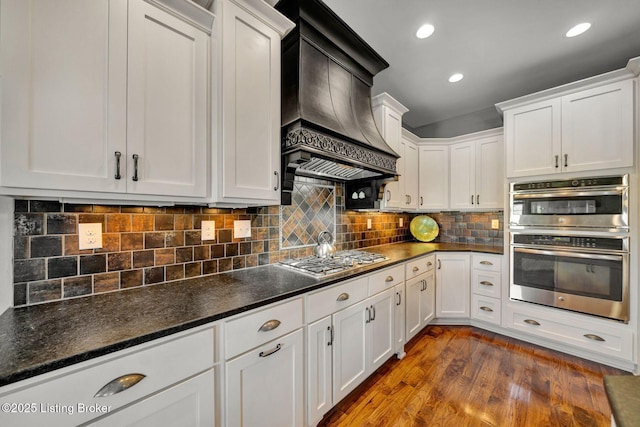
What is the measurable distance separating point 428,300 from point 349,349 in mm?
1482

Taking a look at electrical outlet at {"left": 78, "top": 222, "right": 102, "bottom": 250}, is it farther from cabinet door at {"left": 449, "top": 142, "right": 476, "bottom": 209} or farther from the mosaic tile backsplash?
cabinet door at {"left": 449, "top": 142, "right": 476, "bottom": 209}

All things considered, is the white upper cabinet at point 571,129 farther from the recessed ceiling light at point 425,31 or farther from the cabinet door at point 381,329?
the cabinet door at point 381,329

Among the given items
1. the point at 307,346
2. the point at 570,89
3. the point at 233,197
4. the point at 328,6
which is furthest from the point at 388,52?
the point at 307,346

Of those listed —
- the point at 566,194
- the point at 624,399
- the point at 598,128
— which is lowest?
the point at 624,399

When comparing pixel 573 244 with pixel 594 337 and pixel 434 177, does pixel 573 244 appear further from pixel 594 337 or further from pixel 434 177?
pixel 434 177

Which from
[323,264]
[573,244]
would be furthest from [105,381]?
[573,244]

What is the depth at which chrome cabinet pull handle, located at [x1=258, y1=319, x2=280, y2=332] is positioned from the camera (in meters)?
1.18

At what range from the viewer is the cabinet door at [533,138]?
2385 millimetres

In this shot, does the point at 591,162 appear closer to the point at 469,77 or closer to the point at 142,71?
the point at 469,77

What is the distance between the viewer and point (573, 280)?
7.55 ft

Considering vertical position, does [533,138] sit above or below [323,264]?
above

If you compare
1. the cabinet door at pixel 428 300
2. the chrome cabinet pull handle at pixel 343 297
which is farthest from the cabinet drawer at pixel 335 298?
the cabinet door at pixel 428 300

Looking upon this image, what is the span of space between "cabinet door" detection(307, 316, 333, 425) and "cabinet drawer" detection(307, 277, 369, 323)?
55 millimetres

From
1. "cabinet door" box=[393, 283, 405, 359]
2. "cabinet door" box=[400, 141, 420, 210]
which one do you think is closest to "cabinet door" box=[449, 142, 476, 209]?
"cabinet door" box=[400, 141, 420, 210]
